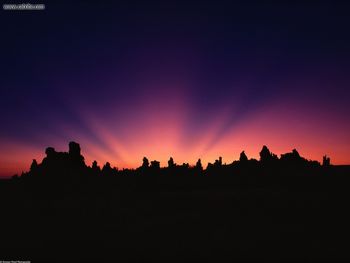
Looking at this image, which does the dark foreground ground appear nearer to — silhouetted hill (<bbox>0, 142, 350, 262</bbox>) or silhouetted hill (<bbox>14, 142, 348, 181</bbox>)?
silhouetted hill (<bbox>0, 142, 350, 262</bbox>)

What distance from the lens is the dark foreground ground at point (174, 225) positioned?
28578 mm

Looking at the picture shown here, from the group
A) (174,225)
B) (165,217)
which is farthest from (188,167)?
Result: (174,225)

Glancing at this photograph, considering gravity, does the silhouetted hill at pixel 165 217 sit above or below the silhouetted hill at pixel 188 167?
below

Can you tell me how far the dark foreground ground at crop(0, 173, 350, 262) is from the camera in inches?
1125

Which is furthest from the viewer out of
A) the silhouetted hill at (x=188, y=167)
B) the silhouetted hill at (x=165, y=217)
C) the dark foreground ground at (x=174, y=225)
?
the silhouetted hill at (x=188, y=167)

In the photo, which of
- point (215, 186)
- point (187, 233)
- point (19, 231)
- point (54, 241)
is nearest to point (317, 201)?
point (187, 233)

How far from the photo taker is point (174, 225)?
39312 mm

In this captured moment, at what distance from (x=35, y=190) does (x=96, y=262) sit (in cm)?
5028

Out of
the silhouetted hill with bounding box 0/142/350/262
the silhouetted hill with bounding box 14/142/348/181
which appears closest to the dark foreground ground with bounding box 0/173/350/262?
the silhouetted hill with bounding box 0/142/350/262

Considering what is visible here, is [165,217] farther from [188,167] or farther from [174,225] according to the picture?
[188,167]

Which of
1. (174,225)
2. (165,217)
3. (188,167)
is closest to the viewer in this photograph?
(174,225)

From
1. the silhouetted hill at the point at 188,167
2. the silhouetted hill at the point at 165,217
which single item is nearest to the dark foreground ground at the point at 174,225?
the silhouetted hill at the point at 165,217

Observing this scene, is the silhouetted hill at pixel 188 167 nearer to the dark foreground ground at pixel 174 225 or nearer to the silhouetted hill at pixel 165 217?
the silhouetted hill at pixel 165 217

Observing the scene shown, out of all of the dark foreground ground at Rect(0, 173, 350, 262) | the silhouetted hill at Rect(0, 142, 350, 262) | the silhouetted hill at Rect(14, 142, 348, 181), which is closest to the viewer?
the dark foreground ground at Rect(0, 173, 350, 262)
